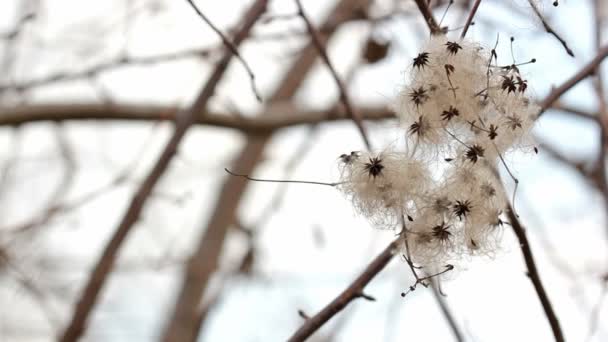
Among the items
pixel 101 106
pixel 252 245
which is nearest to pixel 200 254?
pixel 252 245

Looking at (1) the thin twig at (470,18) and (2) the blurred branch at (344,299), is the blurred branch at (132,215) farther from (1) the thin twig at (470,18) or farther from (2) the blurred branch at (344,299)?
(1) the thin twig at (470,18)

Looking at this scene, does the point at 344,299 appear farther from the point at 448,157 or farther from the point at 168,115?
the point at 168,115

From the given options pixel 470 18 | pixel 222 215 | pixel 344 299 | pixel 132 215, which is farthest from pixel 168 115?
pixel 470 18

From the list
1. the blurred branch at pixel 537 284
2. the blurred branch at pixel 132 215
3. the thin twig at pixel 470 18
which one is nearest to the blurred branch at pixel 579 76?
the blurred branch at pixel 537 284

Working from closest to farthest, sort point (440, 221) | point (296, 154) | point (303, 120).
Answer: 1. point (440, 221)
2. point (296, 154)
3. point (303, 120)

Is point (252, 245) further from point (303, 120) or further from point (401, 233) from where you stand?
point (401, 233)

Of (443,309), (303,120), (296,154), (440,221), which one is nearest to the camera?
(440,221)

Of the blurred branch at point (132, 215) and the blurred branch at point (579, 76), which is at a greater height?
the blurred branch at point (579, 76)

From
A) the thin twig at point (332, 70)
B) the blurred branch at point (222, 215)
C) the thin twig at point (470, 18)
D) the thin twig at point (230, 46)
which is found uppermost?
the thin twig at point (470, 18)
